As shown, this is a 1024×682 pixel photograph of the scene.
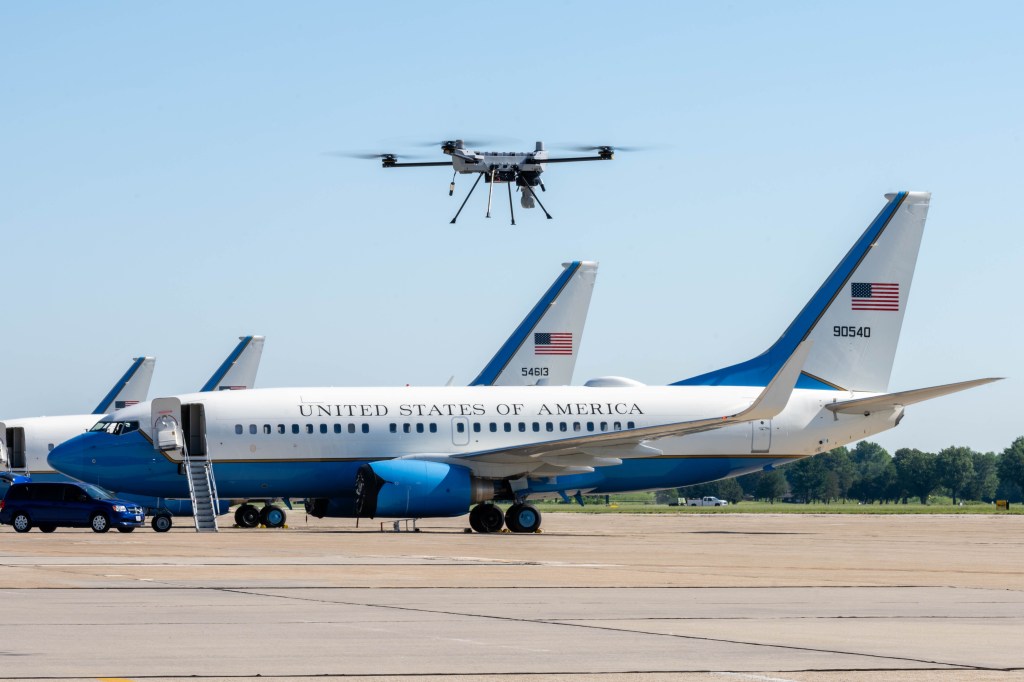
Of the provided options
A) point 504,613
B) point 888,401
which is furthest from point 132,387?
point 504,613

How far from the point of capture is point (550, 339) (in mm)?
59469

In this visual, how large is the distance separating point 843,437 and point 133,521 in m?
21.3

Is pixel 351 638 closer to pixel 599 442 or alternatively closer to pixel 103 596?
pixel 103 596

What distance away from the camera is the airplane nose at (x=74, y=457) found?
146ft

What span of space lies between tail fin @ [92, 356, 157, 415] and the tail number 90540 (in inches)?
1786

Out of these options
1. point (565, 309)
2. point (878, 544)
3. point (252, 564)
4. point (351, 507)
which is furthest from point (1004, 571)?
point (565, 309)

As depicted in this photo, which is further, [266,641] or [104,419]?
[104,419]

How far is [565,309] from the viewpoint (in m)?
60.0

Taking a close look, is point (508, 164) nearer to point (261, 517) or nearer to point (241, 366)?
point (261, 517)

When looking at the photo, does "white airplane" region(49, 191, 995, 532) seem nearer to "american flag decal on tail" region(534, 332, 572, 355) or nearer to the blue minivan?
the blue minivan

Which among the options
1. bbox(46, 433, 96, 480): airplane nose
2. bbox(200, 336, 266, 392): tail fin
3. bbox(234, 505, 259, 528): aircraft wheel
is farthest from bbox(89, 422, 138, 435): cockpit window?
bbox(200, 336, 266, 392): tail fin

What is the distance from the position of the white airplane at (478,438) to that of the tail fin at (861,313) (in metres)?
0.11

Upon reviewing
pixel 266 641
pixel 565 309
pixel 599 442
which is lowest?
pixel 266 641

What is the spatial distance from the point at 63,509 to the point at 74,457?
1.59 meters
